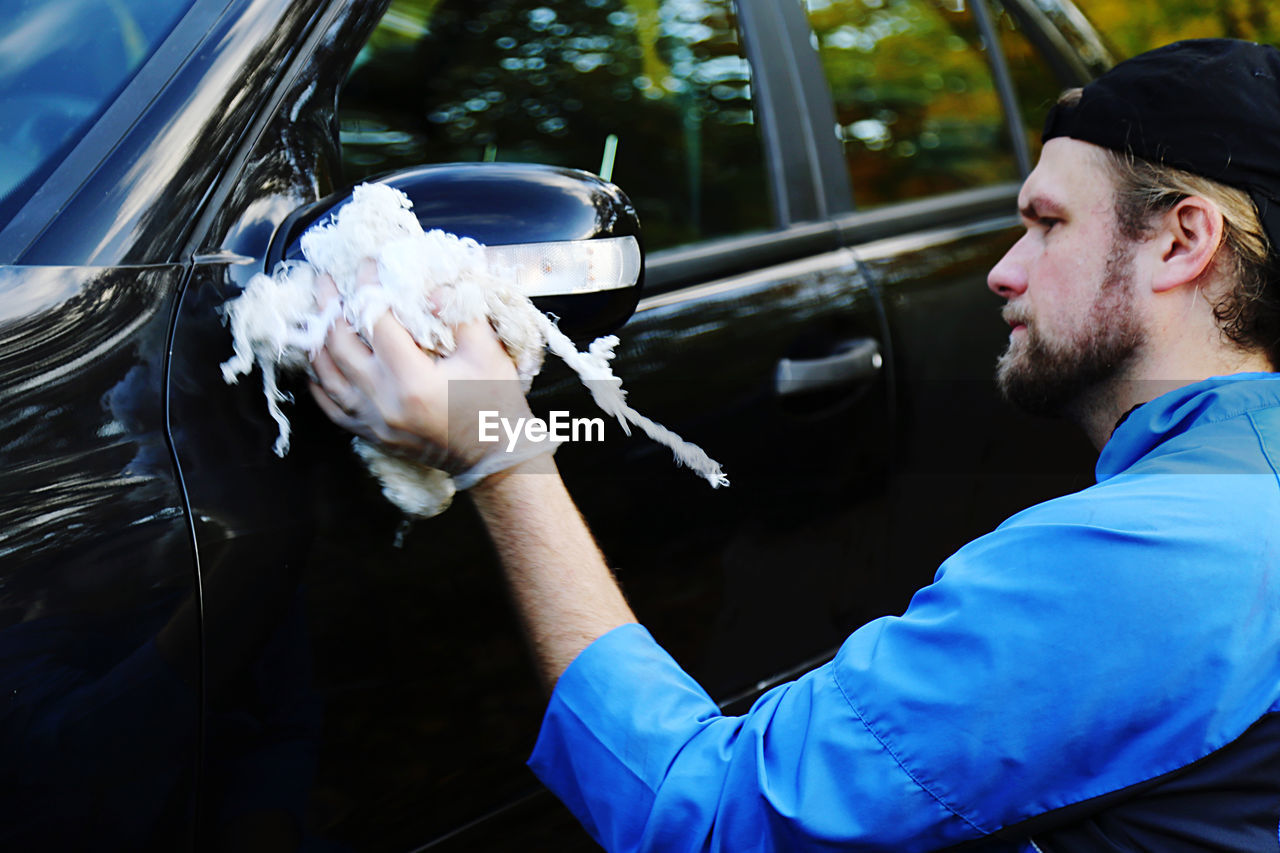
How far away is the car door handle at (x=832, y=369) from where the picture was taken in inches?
67.9

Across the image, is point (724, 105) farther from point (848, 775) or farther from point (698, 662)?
point (848, 775)

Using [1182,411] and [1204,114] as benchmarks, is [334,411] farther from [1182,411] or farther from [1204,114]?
[1204,114]

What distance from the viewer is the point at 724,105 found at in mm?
2057

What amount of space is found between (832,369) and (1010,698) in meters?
0.90

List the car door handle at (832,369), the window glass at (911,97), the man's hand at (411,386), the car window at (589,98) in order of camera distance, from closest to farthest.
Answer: the man's hand at (411,386)
the car door handle at (832,369)
the car window at (589,98)
the window glass at (911,97)

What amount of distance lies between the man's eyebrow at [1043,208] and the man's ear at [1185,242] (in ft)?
0.45

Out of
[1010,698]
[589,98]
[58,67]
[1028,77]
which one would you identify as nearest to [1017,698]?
[1010,698]

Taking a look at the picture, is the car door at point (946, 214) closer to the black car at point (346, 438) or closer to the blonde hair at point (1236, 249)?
the black car at point (346, 438)

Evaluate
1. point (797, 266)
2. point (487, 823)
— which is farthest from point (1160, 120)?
point (487, 823)

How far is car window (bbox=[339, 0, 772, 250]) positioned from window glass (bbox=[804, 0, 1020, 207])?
0.25m

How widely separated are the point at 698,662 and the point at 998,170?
1.50 meters

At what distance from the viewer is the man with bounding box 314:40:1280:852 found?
0.96 m

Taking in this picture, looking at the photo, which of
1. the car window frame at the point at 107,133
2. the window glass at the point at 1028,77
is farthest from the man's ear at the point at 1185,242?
the window glass at the point at 1028,77

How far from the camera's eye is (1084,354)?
140 cm
